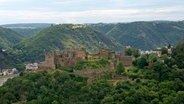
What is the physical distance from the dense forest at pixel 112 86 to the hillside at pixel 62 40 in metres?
78.4

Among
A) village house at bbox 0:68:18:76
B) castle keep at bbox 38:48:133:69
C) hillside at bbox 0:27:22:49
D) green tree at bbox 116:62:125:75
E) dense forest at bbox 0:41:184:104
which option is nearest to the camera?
dense forest at bbox 0:41:184:104

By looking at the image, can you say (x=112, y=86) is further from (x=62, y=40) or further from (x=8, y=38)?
(x=8, y=38)

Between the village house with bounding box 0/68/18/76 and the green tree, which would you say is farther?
the village house with bounding box 0/68/18/76

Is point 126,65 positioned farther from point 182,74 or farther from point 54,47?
point 54,47

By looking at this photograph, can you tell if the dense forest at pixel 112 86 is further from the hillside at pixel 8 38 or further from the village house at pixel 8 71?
the hillside at pixel 8 38

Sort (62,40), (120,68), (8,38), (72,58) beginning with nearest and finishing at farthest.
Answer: (120,68), (72,58), (62,40), (8,38)

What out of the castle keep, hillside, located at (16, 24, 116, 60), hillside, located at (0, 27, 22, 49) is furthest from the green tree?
hillside, located at (0, 27, 22, 49)

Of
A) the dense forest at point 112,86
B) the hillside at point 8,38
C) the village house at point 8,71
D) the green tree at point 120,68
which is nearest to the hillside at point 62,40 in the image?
the hillside at point 8,38

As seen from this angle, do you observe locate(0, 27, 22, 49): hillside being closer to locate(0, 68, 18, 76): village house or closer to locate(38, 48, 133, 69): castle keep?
locate(0, 68, 18, 76): village house

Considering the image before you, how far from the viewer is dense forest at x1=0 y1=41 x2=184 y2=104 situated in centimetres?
4250

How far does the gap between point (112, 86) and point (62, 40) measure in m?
98.5

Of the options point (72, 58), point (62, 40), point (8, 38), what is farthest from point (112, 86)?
point (8, 38)

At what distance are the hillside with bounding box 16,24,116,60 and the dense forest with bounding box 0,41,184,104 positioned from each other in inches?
3086

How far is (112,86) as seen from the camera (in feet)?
151
